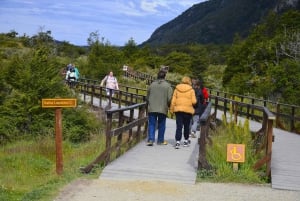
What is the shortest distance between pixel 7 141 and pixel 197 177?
36.2ft

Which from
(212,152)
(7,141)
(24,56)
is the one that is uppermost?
(24,56)

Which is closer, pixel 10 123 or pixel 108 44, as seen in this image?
pixel 10 123

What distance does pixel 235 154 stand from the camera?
1017 centimetres

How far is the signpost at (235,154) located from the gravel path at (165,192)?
2.33 feet

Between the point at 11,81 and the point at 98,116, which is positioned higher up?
the point at 11,81

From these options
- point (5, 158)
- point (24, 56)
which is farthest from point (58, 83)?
point (5, 158)

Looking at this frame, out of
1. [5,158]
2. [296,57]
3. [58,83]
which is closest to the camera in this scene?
[5,158]

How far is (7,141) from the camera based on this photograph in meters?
18.9

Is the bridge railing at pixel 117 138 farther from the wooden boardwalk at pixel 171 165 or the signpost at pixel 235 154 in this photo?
the signpost at pixel 235 154

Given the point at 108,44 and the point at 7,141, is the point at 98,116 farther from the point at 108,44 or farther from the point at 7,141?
the point at 108,44

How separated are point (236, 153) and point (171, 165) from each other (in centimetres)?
133

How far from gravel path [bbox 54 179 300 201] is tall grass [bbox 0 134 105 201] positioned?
0.43m

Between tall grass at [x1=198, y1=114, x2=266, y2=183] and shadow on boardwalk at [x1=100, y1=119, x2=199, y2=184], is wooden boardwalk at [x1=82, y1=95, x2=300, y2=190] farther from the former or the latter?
tall grass at [x1=198, y1=114, x2=266, y2=183]

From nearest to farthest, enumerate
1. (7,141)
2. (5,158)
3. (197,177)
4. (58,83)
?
1. (197,177)
2. (5,158)
3. (7,141)
4. (58,83)
